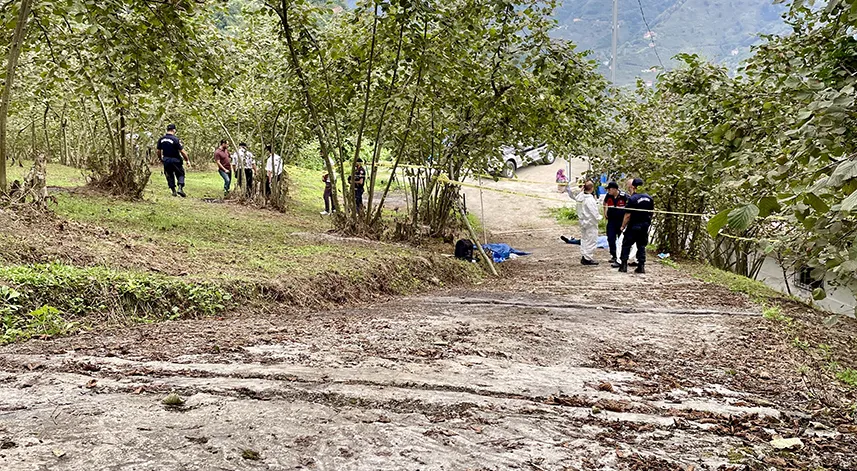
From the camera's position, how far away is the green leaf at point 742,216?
6.37 ft

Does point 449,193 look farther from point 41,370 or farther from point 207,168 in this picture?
point 207,168

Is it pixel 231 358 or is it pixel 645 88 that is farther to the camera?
pixel 645 88

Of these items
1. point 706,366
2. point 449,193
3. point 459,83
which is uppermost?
point 459,83

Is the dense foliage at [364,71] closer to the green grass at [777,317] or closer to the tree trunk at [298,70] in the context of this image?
the tree trunk at [298,70]

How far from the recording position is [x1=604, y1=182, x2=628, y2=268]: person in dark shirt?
12.1 m

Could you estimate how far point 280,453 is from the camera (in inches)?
115

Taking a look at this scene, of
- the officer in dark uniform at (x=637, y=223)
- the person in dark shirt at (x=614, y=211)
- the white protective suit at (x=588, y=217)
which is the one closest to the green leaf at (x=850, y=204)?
the officer in dark uniform at (x=637, y=223)

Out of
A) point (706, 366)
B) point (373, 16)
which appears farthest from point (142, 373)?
point (373, 16)

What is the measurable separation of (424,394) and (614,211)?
9020mm

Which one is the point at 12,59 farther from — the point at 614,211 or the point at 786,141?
the point at 614,211

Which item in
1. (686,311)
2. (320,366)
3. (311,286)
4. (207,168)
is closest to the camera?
(320,366)

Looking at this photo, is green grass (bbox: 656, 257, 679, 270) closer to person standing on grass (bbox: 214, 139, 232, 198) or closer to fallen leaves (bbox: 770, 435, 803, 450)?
fallen leaves (bbox: 770, 435, 803, 450)

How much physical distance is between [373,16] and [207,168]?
1956 centimetres

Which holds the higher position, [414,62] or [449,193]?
[414,62]
